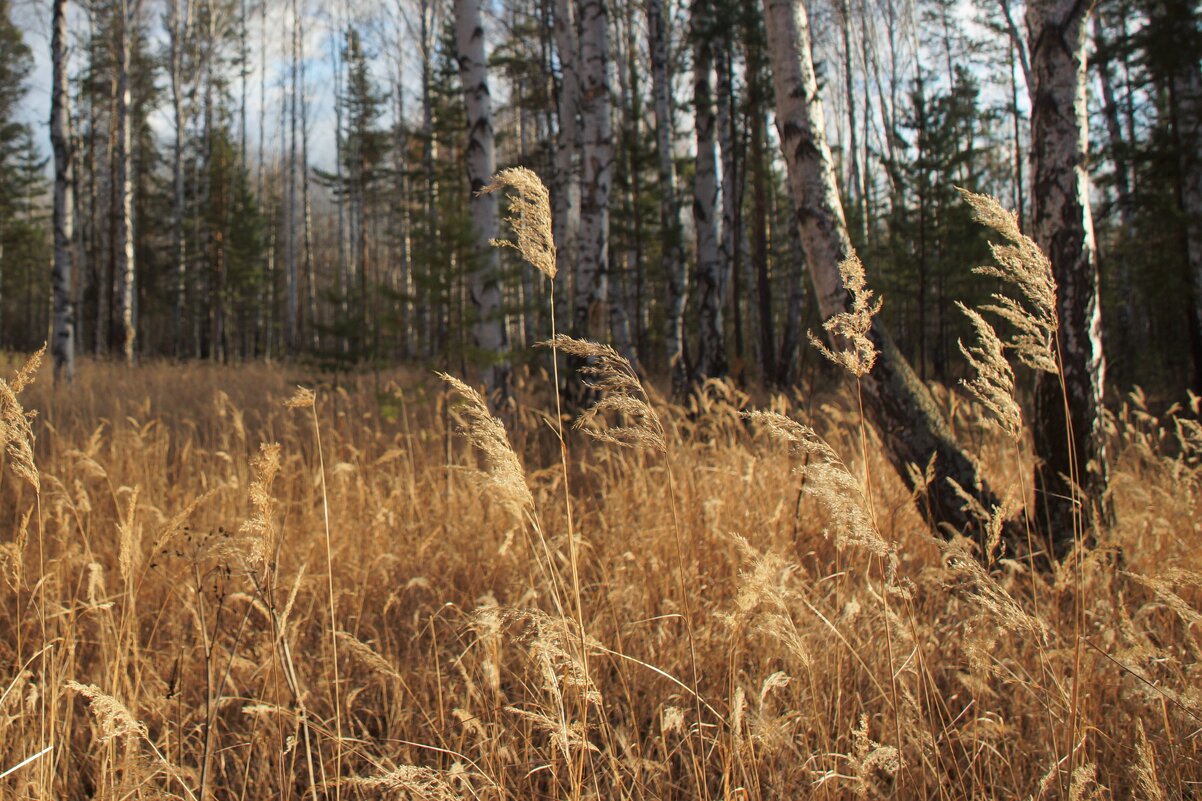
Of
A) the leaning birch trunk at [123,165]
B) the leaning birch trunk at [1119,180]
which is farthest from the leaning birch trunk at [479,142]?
the leaning birch trunk at [1119,180]

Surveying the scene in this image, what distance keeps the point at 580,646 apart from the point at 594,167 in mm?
6231

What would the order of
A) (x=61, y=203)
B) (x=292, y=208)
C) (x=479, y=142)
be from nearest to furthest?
(x=479, y=142)
(x=61, y=203)
(x=292, y=208)

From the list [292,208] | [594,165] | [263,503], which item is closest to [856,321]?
[263,503]

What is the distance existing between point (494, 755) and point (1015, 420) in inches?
55.3

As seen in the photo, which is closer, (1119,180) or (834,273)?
(834,273)

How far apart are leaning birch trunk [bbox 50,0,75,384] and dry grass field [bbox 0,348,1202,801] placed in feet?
22.9

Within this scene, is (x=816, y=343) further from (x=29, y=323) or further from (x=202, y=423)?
(x=29, y=323)

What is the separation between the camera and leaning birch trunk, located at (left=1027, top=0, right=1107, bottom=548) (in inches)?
104

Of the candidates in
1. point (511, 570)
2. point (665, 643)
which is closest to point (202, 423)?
point (511, 570)

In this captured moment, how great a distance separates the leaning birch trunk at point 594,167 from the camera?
264 inches

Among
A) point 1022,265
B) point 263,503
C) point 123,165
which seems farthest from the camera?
point 123,165

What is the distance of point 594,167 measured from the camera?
6996 mm

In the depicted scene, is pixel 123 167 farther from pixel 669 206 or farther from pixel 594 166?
pixel 594 166

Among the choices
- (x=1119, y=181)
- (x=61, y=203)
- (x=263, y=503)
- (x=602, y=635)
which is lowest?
(x=602, y=635)
